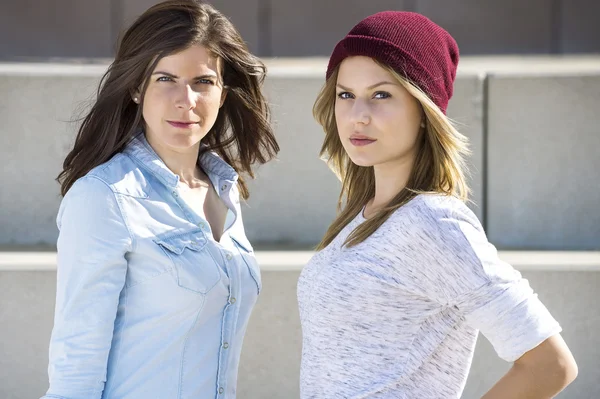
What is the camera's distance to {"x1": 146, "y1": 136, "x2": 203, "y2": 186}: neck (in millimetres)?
1993

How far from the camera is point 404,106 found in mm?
1703

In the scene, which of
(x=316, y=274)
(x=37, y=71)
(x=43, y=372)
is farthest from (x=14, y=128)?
(x=316, y=274)

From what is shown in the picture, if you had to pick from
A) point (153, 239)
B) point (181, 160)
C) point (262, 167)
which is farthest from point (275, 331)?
point (153, 239)

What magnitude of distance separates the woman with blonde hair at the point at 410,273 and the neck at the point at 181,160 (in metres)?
0.44

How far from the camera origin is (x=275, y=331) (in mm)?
2752

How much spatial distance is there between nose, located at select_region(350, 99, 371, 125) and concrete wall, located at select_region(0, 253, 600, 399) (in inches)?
40.7

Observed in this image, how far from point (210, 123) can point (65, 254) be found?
1.50 feet

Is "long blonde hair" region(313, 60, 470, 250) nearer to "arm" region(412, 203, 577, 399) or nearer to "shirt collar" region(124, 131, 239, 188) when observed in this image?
"arm" region(412, 203, 577, 399)

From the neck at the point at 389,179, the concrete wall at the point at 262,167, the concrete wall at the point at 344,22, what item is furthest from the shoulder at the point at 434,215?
the concrete wall at the point at 344,22

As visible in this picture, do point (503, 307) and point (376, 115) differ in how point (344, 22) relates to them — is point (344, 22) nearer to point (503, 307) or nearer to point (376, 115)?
point (376, 115)

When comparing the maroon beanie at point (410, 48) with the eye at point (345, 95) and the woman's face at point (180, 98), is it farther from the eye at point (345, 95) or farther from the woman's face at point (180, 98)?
the woman's face at point (180, 98)

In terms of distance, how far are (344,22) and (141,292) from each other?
179 inches

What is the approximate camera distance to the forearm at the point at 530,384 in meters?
1.53

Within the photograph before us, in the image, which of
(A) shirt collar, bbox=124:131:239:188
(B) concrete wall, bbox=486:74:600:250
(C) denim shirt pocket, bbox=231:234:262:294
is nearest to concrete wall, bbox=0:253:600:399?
(B) concrete wall, bbox=486:74:600:250
